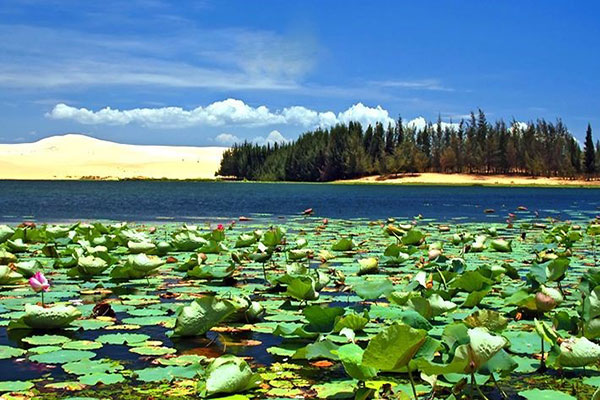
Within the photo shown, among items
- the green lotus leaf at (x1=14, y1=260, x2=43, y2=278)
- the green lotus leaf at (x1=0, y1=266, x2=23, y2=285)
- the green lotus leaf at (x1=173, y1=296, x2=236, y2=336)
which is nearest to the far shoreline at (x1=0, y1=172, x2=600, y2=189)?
the green lotus leaf at (x1=14, y1=260, x2=43, y2=278)

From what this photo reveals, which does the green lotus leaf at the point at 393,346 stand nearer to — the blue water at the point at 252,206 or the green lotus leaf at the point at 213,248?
the green lotus leaf at the point at 213,248

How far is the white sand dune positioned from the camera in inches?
4811

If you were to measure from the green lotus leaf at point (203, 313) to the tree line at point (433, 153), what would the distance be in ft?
332

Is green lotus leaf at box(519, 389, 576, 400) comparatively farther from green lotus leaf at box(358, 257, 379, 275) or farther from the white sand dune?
the white sand dune

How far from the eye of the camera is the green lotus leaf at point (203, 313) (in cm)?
495

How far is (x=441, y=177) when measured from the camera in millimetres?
102938

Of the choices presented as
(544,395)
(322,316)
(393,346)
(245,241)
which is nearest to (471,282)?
(322,316)

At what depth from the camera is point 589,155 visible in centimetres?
10019

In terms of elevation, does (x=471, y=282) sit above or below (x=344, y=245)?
above

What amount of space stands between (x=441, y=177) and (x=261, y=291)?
98253mm

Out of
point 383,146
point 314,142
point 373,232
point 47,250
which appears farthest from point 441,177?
point 47,250

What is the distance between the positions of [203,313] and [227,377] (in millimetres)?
1264

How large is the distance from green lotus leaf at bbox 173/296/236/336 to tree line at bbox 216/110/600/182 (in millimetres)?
101290

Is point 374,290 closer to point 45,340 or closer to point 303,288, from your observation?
point 303,288
